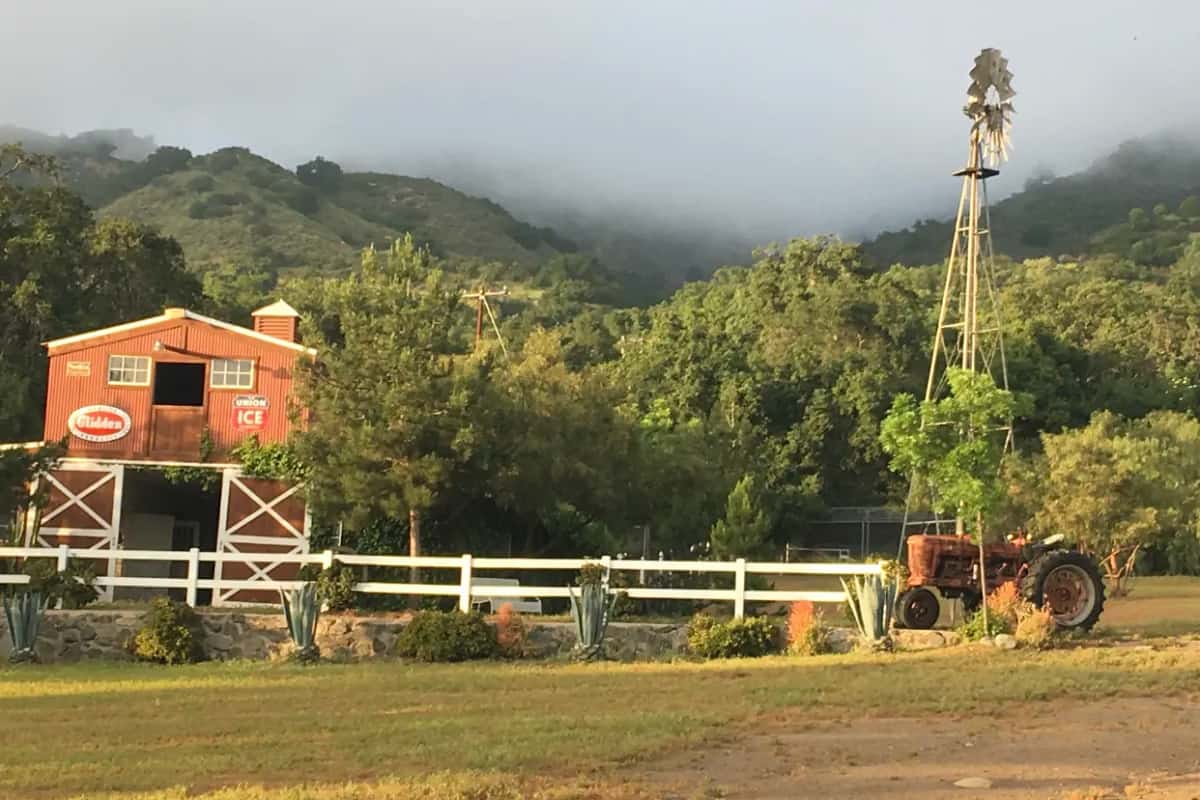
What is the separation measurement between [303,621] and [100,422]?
11430 mm

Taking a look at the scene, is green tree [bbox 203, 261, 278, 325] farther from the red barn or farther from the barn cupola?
the red barn

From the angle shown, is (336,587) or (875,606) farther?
(336,587)

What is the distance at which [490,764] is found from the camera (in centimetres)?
807

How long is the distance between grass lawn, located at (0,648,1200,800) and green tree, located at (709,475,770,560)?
15.0 metres

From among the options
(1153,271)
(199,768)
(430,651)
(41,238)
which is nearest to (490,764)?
(199,768)

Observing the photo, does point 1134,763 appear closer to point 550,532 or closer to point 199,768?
point 199,768

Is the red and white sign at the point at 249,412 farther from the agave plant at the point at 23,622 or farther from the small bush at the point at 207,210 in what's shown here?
the small bush at the point at 207,210

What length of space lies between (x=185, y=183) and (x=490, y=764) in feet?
448

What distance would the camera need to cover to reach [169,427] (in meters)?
25.4

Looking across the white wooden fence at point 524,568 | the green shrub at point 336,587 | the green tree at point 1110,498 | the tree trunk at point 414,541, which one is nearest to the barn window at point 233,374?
the tree trunk at point 414,541

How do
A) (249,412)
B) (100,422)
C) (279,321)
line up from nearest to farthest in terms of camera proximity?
1. (249,412)
2. (100,422)
3. (279,321)

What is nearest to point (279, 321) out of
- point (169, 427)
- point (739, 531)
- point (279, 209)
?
point (169, 427)

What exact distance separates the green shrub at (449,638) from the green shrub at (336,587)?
1997mm

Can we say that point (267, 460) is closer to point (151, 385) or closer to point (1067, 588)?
point (151, 385)
